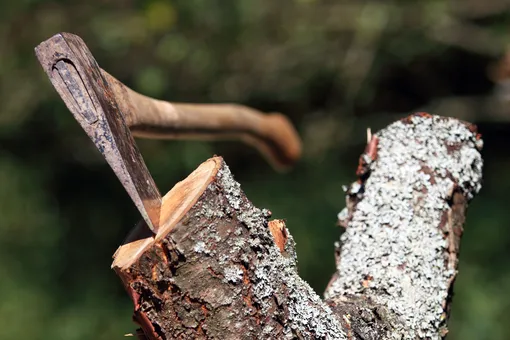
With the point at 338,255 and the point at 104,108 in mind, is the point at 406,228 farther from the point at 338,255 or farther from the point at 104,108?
the point at 104,108

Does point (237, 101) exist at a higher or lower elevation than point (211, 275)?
higher

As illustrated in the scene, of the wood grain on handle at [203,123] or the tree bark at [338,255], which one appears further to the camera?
the wood grain on handle at [203,123]

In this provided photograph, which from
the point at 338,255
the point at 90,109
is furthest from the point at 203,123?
the point at 90,109

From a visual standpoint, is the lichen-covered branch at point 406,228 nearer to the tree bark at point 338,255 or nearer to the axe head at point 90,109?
the tree bark at point 338,255

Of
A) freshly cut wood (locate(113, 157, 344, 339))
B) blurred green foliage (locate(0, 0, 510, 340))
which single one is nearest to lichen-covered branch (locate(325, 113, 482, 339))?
freshly cut wood (locate(113, 157, 344, 339))

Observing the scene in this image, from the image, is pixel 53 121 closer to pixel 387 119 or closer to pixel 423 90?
pixel 387 119

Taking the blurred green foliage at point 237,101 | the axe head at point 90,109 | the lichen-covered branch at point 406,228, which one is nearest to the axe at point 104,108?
the axe head at point 90,109

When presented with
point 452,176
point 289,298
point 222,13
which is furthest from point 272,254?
point 222,13
